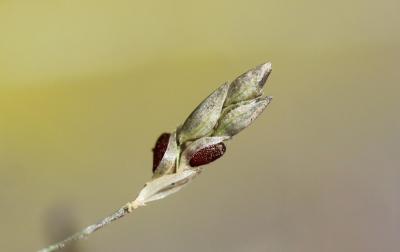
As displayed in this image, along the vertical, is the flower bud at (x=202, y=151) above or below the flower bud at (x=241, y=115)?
below

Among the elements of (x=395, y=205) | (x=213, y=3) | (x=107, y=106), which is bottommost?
(x=395, y=205)

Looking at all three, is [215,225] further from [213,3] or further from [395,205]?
[213,3]

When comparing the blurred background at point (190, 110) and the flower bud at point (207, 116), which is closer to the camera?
the flower bud at point (207, 116)

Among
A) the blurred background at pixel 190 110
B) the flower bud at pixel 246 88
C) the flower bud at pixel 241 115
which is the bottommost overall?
the blurred background at pixel 190 110

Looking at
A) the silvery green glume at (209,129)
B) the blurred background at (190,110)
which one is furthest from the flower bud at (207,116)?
the blurred background at (190,110)

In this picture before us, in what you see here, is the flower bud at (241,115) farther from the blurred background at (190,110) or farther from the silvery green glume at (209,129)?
the blurred background at (190,110)

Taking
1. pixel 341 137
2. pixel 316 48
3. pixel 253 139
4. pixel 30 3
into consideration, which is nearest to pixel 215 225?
pixel 253 139

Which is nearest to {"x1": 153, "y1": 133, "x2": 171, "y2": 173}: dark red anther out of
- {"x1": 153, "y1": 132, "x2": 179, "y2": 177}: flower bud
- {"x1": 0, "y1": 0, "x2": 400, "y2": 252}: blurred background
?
{"x1": 153, "y1": 132, "x2": 179, "y2": 177}: flower bud

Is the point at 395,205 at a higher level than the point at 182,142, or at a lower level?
lower
